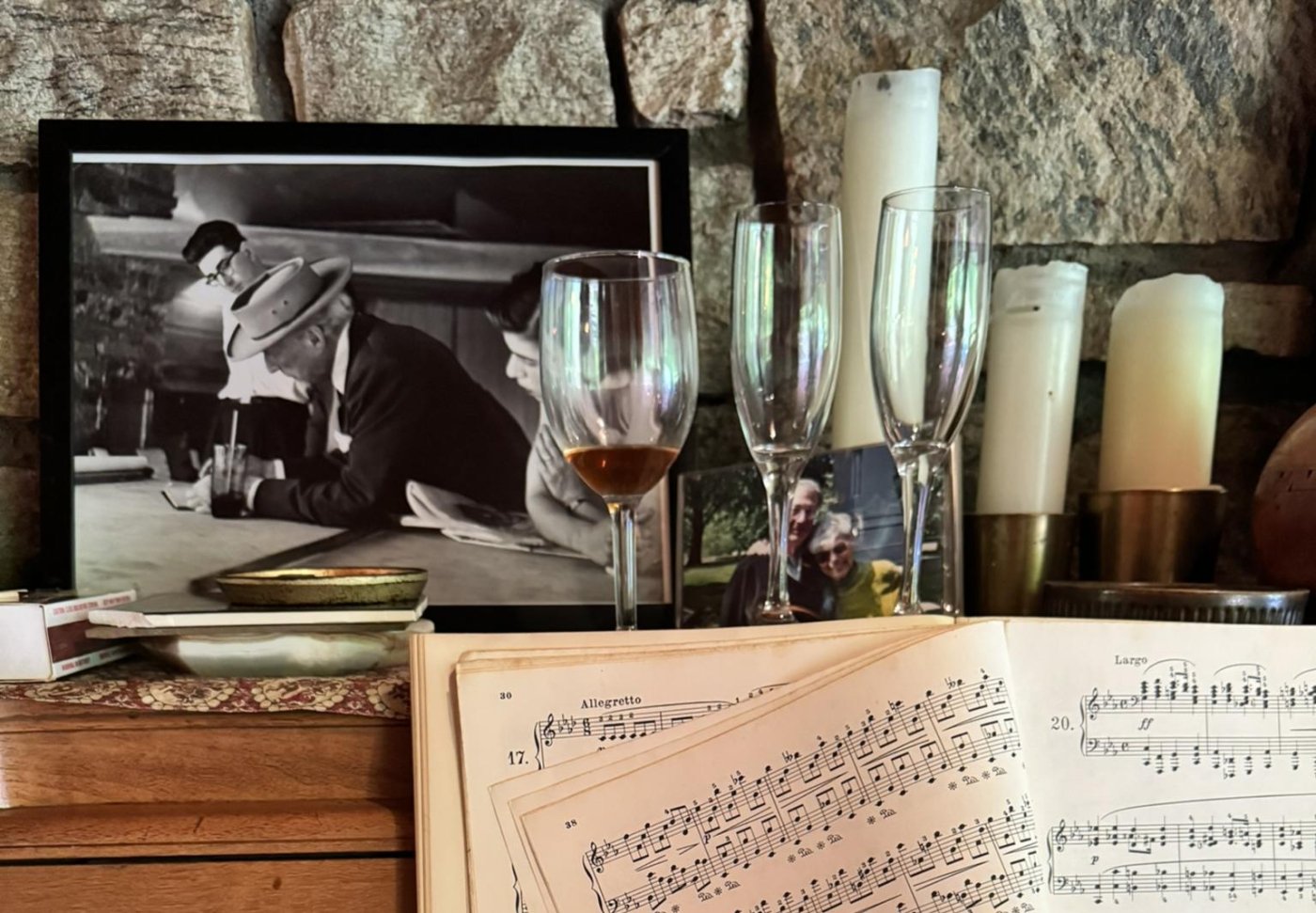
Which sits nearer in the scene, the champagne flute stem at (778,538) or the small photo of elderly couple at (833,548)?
the champagne flute stem at (778,538)

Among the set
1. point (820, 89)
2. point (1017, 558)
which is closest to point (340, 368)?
point (820, 89)

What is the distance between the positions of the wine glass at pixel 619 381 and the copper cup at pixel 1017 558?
336 millimetres

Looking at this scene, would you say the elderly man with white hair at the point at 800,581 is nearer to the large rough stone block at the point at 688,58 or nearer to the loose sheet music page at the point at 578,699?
the loose sheet music page at the point at 578,699

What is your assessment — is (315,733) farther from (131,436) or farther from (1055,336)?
(1055,336)

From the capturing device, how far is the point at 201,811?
23.5 inches

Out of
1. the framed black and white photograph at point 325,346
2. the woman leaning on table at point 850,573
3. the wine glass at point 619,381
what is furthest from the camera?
the framed black and white photograph at point 325,346

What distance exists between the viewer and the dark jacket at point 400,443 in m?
0.96

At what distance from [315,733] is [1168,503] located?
0.70m

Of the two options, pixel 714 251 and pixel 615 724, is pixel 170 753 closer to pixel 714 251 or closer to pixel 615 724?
pixel 615 724

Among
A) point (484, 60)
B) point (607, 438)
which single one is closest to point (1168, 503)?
point (607, 438)

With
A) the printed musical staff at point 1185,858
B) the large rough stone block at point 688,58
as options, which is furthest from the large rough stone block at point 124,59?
the printed musical staff at point 1185,858

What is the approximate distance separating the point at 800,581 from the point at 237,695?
44 cm

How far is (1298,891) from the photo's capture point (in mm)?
624

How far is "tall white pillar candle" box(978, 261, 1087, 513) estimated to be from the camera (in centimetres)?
88
